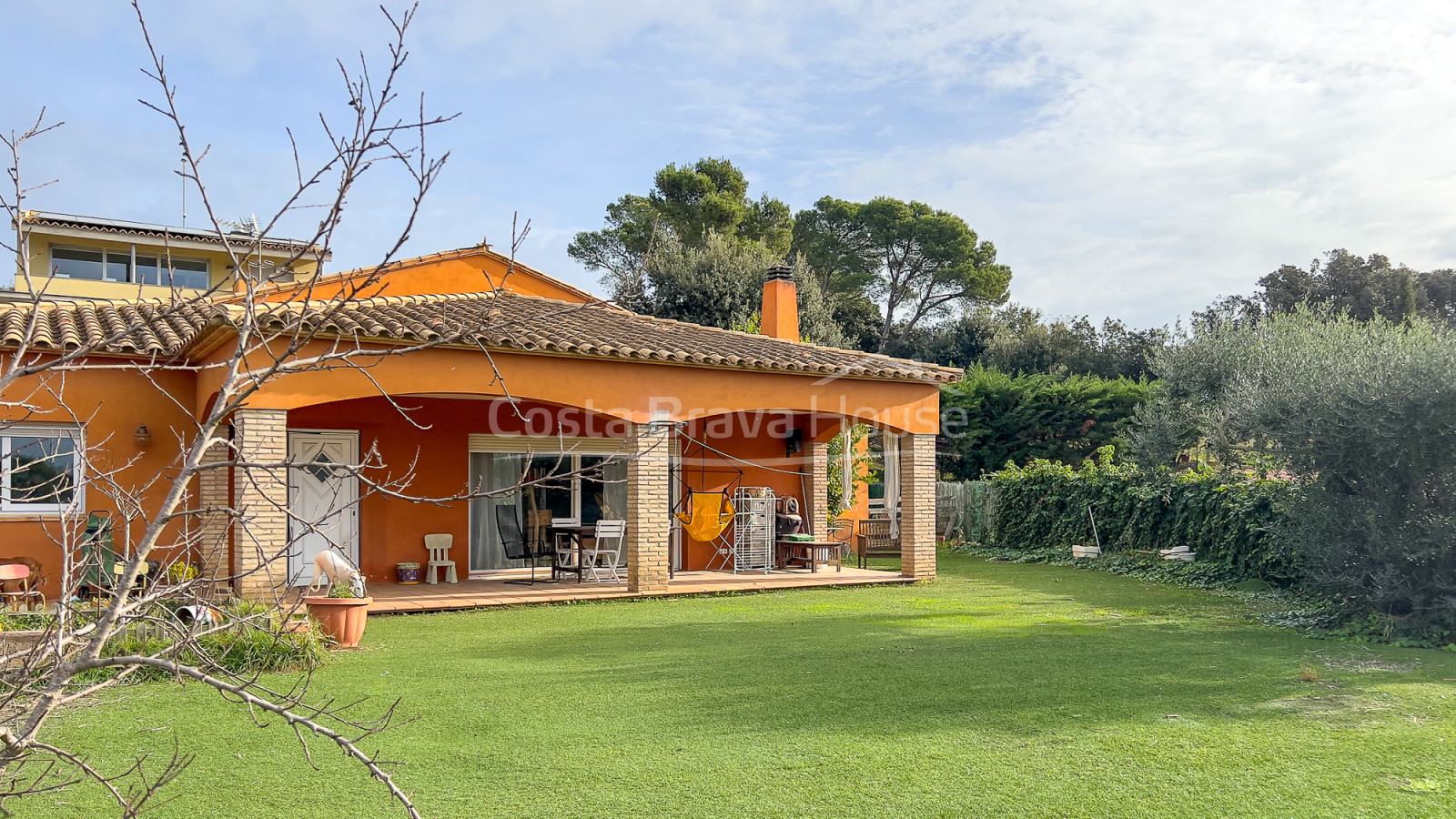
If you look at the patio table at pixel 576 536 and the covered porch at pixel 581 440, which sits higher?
the covered porch at pixel 581 440

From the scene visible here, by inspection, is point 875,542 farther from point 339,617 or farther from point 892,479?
point 339,617

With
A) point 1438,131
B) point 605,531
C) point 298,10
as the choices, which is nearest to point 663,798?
point 298,10

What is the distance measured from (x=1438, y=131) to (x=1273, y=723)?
8.21 m

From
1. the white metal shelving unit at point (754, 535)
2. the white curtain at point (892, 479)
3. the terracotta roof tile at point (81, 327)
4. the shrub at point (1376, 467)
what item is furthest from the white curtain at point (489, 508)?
the white curtain at point (892, 479)

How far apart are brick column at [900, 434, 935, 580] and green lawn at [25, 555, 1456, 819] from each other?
4237 millimetres

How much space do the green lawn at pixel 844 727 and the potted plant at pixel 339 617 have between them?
280 millimetres

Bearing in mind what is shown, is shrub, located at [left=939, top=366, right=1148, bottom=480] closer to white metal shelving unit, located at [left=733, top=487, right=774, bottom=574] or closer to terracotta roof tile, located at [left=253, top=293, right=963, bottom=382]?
terracotta roof tile, located at [left=253, top=293, right=963, bottom=382]

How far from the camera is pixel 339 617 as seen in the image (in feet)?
28.4

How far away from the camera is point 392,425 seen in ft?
44.3

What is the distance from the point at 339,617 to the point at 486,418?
19.4ft

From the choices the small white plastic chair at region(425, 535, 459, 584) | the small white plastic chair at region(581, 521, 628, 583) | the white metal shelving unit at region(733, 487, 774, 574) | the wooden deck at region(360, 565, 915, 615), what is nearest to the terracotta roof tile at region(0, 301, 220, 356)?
the wooden deck at region(360, 565, 915, 615)

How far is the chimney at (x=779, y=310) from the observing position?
1892 cm

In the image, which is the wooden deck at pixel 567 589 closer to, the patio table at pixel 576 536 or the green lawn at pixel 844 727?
the patio table at pixel 576 536

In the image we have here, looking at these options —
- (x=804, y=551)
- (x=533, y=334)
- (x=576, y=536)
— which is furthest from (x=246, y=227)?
(x=804, y=551)
